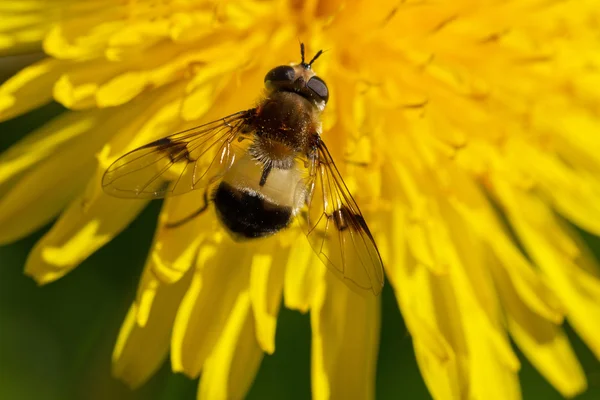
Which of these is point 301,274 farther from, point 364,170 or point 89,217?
point 89,217

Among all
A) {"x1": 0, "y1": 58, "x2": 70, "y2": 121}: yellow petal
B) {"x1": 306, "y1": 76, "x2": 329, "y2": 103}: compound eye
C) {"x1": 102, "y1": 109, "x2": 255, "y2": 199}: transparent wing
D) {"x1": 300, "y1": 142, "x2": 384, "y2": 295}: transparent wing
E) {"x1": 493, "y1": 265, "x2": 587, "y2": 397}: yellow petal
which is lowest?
{"x1": 493, "y1": 265, "x2": 587, "y2": 397}: yellow petal

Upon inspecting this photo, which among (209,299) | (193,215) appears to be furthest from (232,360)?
(193,215)

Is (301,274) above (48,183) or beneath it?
beneath

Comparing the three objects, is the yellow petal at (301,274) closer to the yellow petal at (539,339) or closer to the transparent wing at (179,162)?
the transparent wing at (179,162)

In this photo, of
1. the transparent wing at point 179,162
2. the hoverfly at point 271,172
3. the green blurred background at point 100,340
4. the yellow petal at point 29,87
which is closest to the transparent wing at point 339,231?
the hoverfly at point 271,172

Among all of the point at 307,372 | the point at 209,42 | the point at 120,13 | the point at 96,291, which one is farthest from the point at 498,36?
the point at 96,291

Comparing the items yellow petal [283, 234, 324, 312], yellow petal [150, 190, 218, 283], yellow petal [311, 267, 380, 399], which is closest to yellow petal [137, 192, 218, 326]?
yellow petal [150, 190, 218, 283]

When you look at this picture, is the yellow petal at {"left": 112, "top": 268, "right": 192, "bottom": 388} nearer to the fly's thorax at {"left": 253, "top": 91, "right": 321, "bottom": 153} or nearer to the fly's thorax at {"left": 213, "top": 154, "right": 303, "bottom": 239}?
the fly's thorax at {"left": 213, "top": 154, "right": 303, "bottom": 239}
